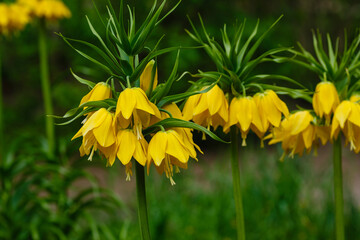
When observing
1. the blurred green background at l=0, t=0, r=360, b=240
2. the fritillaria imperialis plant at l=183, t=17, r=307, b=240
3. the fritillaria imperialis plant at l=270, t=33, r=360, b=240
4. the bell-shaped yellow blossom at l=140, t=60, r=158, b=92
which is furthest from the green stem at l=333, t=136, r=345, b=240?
the bell-shaped yellow blossom at l=140, t=60, r=158, b=92

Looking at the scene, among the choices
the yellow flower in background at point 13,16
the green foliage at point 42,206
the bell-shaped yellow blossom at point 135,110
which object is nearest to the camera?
the bell-shaped yellow blossom at point 135,110

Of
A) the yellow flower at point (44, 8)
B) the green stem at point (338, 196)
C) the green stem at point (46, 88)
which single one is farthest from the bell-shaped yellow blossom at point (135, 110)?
the yellow flower at point (44, 8)

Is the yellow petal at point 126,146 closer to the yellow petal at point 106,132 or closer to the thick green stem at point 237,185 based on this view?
the yellow petal at point 106,132

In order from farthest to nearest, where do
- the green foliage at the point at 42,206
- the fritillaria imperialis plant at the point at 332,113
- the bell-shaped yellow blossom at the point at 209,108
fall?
the green foliage at the point at 42,206
the fritillaria imperialis plant at the point at 332,113
the bell-shaped yellow blossom at the point at 209,108

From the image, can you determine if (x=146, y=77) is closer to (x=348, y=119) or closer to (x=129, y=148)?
(x=129, y=148)

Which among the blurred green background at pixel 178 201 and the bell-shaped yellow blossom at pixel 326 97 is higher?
the bell-shaped yellow blossom at pixel 326 97

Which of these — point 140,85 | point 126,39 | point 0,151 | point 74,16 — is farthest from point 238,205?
point 74,16

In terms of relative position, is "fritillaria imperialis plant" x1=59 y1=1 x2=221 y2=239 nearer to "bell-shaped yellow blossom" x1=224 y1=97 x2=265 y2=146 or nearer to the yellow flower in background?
"bell-shaped yellow blossom" x1=224 y1=97 x2=265 y2=146
